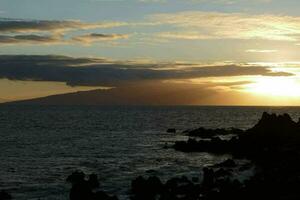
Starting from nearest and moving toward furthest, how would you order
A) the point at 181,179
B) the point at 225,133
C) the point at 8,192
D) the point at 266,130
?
the point at 8,192 → the point at 181,179 → the point at 266,130 → the point at 225,133

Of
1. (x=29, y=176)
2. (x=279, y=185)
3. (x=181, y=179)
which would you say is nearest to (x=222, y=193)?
(x=279, y=185)

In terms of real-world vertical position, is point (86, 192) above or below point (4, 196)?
above

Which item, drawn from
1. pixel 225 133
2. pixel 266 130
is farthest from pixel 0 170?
pixel 225 133

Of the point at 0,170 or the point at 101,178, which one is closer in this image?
the point at 101,178

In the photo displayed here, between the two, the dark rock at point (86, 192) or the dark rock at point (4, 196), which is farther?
the dark rock at point (4, 196)

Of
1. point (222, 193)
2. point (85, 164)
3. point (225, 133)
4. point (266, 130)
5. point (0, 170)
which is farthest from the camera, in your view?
point (225, 133)

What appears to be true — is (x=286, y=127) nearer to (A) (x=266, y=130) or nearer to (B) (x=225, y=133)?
(A) (x=266, y=130)

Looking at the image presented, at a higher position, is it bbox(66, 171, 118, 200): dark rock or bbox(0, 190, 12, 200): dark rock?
bbox(66, 171, 118, 200): dark rock

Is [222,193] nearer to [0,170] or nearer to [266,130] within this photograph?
[0,170]

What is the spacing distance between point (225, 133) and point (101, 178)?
58732 millimetres

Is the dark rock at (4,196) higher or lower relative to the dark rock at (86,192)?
lower

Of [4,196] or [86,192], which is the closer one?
[86,192]

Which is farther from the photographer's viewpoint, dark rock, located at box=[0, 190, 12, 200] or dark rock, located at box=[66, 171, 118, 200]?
dark rock, located at box=[0, 190, 12, 200]

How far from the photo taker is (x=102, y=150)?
251ft
